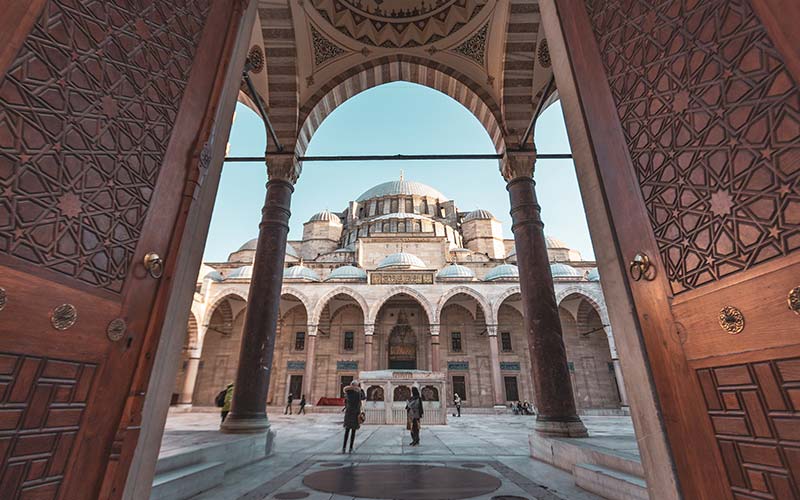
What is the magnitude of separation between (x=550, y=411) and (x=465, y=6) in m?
6.30

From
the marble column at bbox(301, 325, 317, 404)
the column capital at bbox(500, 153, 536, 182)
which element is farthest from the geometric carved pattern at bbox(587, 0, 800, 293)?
the marble column at bbox(301, 325, 317, 404)

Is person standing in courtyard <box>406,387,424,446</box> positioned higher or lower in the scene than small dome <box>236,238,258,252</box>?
lower

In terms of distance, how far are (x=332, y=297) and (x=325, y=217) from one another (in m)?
13.8

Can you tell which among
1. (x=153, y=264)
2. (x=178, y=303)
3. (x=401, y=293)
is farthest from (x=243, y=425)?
(x=401, y=293)

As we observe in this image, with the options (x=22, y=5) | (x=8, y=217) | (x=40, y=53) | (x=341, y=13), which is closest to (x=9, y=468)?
(x=8, y=217)

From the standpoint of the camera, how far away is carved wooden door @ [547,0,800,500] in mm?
1082

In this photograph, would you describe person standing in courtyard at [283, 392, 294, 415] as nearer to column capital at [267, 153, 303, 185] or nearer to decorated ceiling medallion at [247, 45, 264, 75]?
column capital at [267, 153, 303, 185]

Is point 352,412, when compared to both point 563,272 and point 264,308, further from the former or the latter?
point 563,272

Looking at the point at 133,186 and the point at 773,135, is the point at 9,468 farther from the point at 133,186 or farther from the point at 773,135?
the point at 773,135

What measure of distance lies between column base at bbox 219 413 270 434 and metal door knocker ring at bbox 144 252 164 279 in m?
3.64

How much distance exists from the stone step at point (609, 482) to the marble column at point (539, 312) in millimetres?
1186

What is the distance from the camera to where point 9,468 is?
→ 3.44 feet

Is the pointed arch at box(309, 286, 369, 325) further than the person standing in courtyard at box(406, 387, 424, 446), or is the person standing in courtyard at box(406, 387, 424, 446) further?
the pointed arch at box(309, 286, 369, 325)

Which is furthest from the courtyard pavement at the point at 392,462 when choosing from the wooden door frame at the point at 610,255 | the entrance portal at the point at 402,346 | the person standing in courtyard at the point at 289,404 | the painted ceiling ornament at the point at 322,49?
the entrance portal at the point at 402,346
